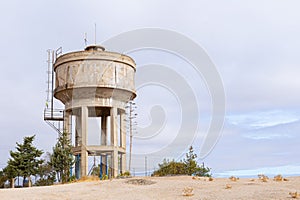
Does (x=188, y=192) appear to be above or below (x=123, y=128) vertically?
below

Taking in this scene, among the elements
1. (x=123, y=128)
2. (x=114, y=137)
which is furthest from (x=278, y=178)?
(x=123, y=128)

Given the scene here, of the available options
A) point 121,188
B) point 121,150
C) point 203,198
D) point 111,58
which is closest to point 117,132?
point 121,150

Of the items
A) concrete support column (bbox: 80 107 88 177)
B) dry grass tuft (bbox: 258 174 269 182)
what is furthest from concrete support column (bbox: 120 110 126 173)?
dry grass tuft (bbox: 258 174 269 182)

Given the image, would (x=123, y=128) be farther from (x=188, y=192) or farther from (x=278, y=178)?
(x=188, y=192)

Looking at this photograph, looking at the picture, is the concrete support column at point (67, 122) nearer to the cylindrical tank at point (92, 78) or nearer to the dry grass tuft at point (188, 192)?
the cylindrical tank at point (92, 78)

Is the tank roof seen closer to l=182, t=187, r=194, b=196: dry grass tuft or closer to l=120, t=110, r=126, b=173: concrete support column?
l=120, t=110, r=126, b=173: concrete support column

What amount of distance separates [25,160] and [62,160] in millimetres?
3359

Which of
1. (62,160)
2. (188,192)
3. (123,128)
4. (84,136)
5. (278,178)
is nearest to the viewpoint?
(188,192)

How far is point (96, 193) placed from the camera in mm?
15570

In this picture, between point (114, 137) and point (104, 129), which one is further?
point (104, 129)

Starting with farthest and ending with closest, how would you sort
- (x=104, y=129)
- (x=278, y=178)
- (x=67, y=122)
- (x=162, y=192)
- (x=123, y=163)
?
(x=104, y=129)
(x=123, y=163)
(x=67, y=122)
(x=278, y=178)
(x=162, y=192)

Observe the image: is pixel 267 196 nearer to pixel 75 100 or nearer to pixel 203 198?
pixel 203 198

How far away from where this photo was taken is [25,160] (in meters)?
31.6

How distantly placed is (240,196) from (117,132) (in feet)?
64.4
